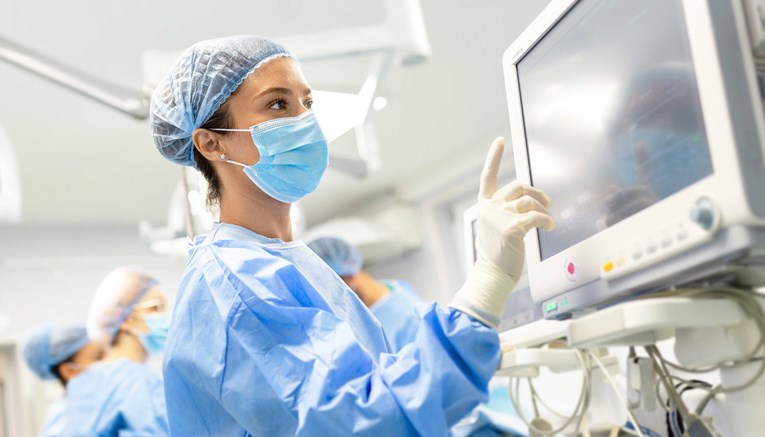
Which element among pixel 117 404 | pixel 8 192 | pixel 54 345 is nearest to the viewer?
pixel 8 192

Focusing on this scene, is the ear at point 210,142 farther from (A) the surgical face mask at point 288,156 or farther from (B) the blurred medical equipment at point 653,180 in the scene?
(B) the blurred medical equipment at point 653,180

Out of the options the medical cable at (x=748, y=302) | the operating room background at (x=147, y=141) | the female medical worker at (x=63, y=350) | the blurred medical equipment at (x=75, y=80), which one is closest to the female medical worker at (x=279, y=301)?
the medical cable at (x=748, y=302)

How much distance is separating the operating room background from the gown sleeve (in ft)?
2.54

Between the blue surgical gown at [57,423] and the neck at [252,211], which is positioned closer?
the neck at [252,211]

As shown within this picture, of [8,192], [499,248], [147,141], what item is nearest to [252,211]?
[499,248]

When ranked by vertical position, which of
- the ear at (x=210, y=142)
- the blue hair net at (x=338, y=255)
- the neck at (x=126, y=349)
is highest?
the blue hair net at (x=338, y=255)

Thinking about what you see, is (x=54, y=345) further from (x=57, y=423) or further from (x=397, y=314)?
(x=397, y=314)

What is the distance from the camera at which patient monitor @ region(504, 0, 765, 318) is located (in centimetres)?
89

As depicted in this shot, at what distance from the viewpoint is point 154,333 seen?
3285 mm

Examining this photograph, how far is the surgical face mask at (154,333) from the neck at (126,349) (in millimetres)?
31

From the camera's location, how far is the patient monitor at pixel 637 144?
2.91ft

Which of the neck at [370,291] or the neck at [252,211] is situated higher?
the neck at [370,291]

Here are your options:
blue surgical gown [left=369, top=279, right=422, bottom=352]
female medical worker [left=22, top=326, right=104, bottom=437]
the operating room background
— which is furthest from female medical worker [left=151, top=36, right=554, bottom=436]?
female medical worker [left=22, top=326, right=104, bottom=437]

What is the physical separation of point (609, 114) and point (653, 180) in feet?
0.46
